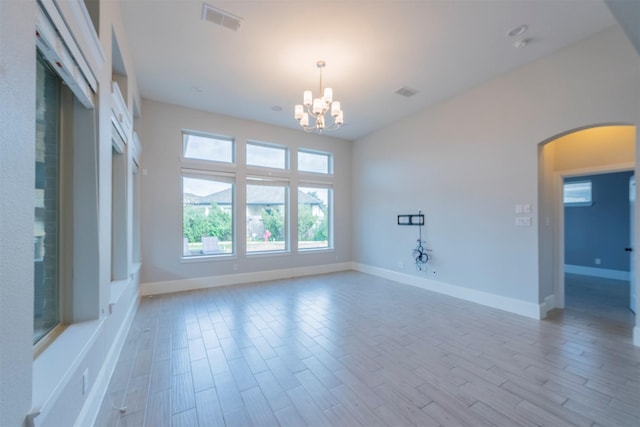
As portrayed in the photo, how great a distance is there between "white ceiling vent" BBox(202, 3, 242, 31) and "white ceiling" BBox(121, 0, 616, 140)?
0.17 feet

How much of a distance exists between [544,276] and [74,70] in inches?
213

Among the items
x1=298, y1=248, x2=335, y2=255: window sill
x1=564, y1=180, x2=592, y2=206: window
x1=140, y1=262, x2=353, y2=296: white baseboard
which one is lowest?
x1=140, y1=262, x2=353, y2=296: white baseboard

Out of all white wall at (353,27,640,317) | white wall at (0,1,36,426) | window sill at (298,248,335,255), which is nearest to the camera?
white wall at (0,1,36,426)

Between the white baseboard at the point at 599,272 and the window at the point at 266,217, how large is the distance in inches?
277

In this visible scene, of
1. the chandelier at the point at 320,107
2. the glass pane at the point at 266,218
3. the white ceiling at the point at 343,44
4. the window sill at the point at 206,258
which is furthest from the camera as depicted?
the glass pane at the point at 266,218

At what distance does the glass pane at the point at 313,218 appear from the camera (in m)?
6.41

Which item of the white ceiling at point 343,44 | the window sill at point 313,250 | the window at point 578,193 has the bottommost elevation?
the window sill at point 313,250

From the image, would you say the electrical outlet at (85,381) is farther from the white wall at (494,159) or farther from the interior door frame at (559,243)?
the interior door frame at (559,243)

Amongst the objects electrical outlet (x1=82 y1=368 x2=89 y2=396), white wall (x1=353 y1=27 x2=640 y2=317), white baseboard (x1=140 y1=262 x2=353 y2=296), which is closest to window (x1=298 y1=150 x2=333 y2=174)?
white wall (x1=353 y1=27 x2=640 y2=317)

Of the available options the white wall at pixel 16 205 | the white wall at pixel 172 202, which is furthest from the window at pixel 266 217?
the white wall at pixel 16 205

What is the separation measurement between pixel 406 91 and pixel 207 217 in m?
4.38

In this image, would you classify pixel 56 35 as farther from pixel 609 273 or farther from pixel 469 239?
pixel 609 273

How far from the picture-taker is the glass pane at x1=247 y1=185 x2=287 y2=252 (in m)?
5.76

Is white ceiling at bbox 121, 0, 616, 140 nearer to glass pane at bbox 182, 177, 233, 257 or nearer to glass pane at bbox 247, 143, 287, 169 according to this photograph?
glass pane at bbox 247, 143, 287, 169
